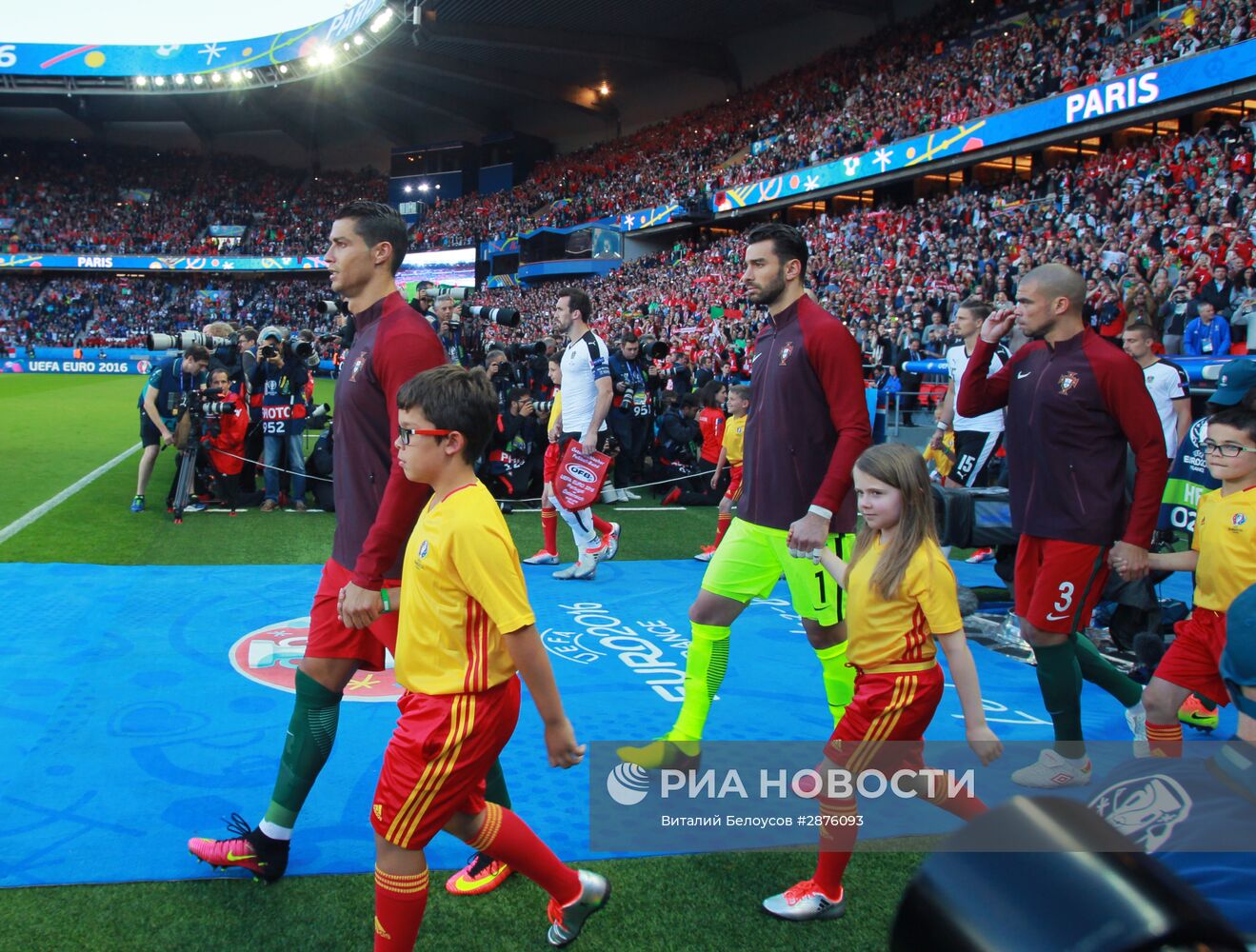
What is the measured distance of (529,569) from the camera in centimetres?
736

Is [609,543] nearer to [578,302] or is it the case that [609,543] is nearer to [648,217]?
[578,302]

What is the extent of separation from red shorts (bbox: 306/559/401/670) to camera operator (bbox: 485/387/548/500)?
23.3ft

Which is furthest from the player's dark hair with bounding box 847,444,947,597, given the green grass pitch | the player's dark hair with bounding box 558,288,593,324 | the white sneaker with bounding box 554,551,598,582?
the white sneaker with bounding box 554,551,598,582

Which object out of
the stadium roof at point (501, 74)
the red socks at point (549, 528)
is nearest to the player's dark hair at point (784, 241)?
the red socks at point (549, 528)

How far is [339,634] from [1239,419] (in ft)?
10.6

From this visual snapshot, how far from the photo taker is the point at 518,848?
2.35m

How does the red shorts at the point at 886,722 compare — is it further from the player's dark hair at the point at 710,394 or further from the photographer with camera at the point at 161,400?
the player's dark hair at the point at 710,394

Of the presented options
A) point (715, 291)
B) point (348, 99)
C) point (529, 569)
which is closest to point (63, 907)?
point (529, 569)

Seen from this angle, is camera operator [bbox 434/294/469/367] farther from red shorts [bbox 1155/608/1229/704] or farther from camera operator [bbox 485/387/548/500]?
red shorts [bbox 1155/608/1229/704]

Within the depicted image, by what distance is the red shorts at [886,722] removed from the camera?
8.57ft

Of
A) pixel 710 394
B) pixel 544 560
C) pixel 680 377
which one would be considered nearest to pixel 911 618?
pixel 544 560

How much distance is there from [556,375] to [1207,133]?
16426mm

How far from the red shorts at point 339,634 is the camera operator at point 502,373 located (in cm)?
696

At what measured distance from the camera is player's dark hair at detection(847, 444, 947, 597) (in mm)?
2688
